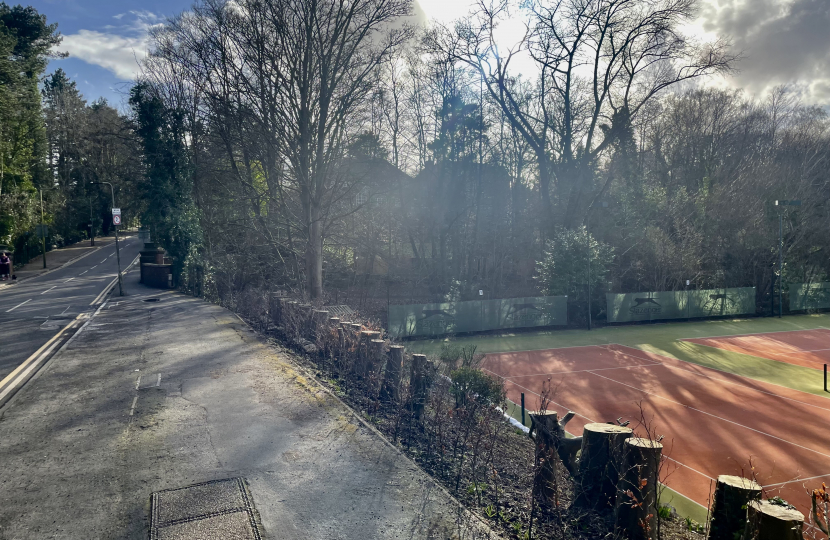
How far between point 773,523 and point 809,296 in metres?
35.1

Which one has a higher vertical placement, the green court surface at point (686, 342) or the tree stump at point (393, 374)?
the tree stump at point (393, 374)

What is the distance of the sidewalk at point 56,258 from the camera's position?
42812mm

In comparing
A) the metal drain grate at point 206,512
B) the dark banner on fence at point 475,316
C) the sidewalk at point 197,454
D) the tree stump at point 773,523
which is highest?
the tree stump at point 773,523

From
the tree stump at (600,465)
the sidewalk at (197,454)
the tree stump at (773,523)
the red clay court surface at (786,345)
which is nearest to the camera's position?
the tree stump at (773,523)

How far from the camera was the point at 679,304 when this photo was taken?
29.4 meters

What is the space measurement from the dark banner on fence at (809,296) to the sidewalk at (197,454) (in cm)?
3208

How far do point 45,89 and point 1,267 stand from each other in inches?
1740

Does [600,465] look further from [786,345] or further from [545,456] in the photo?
[786,345]

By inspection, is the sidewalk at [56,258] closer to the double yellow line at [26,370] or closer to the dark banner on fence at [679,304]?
the double yellow line at [26,370]

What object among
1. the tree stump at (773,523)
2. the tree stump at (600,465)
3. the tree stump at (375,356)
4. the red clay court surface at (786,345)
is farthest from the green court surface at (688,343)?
the tree stump at (773,523)

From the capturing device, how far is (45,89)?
69.8 m

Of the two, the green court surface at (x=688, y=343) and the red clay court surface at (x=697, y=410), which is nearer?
the red clay court surface at (x=697, y=410)

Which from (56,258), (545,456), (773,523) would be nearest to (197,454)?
(545,456)

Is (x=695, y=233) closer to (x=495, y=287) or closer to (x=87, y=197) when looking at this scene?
(x=495, y=287)
